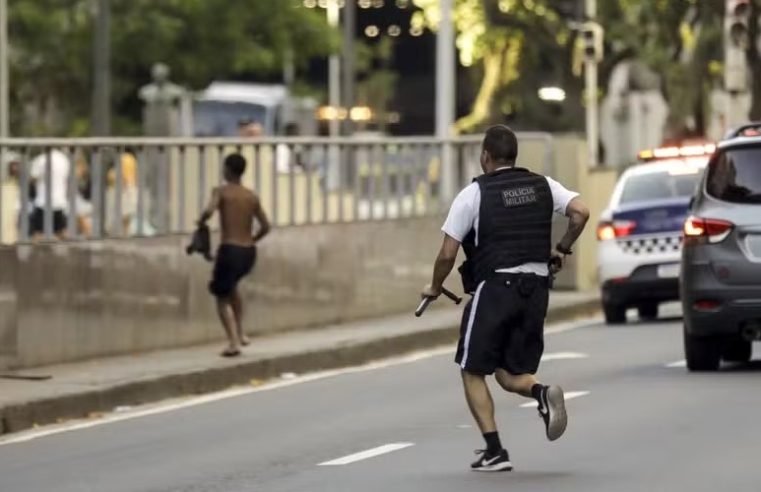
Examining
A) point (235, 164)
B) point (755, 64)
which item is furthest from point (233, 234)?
point (755, 64)

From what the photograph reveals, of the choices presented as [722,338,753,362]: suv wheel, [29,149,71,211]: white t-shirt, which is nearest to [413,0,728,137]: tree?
[722,338,753,362]: suv wheel

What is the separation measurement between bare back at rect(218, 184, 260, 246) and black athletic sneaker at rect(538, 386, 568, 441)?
7.76 metres

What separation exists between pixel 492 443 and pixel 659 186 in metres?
12.5

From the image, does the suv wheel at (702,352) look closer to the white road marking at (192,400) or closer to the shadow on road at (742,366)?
the shadow on road at (742,366)

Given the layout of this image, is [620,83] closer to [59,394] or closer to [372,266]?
[372,266]

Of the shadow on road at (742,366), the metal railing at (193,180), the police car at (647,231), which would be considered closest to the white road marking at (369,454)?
the shadow on road at (742,366)

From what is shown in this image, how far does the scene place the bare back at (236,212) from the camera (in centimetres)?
1961

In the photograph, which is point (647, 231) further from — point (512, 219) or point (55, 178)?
point (512, 219)

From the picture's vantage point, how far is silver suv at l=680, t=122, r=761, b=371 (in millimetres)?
17188

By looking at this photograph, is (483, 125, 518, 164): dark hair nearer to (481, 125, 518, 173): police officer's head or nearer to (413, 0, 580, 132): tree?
(481, 125, 518, 173): police officer's head

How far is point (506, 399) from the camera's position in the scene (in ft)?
54.4

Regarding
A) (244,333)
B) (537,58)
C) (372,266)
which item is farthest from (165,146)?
(537,58)

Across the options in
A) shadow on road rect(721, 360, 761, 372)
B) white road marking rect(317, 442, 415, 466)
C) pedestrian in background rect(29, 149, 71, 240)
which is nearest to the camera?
white road marking rect(317, 442, 415, 466)

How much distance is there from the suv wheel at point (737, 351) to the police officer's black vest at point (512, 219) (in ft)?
20.1
